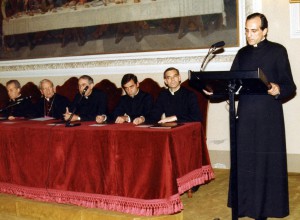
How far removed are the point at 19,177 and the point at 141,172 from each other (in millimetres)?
1478

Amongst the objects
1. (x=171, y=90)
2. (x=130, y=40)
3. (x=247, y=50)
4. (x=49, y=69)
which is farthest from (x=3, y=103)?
(x=247, y=50)

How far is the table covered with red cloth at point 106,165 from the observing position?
3631 millimetres

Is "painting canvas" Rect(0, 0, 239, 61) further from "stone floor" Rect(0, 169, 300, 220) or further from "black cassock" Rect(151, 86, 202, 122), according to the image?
"stone floor" Rect(0, 169, 300, 220)

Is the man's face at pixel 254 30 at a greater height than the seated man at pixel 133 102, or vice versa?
the man's face at pixel 254 30

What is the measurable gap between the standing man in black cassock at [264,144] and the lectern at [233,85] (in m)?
0.53

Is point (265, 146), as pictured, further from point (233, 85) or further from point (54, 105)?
point (54, 105)

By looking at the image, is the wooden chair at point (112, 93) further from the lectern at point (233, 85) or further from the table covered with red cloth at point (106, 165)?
the lectern at point (233, 85)

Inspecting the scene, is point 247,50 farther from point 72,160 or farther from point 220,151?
point 220,151

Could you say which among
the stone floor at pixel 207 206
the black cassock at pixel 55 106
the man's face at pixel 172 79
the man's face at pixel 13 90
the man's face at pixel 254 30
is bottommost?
the stone floor at pixel 207 206

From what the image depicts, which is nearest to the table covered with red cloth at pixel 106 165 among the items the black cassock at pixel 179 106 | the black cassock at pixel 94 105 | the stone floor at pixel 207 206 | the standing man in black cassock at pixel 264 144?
the stone floor at pixel 207 206

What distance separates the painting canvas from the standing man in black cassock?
2.19 m

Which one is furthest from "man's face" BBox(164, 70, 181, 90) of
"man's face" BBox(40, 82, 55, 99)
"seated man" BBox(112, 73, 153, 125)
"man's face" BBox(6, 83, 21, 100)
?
"man's face" BBox(6, 83, 21, 100)

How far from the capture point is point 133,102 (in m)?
5.30

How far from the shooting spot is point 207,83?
3086mm
